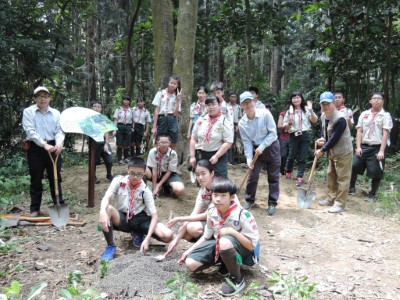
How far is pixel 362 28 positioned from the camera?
29.2 ft

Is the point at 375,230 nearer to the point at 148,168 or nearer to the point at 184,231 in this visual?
the point at 184,231

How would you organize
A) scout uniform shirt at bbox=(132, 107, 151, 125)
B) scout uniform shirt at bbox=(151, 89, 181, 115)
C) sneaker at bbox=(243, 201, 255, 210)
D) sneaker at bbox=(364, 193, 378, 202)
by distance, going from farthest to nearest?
1. scout uniform shirt at bbox=(132, 107, 151, 125)
2. scout uniform shirt at bbox=(151, 89, 181, 115)
3. sneaker at bbox=(364, 193, 378, 202)
4. sneaker at bbox=(243, 201, 255, 210)

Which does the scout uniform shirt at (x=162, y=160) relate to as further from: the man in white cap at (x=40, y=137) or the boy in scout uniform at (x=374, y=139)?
the boy in scout uniform at (x=374, y=139)

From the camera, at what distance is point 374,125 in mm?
6035

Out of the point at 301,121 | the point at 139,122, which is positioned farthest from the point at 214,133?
the point at 139,122

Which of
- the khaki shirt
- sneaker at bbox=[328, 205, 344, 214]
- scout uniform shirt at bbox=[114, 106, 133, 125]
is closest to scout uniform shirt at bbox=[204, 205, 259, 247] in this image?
the khaki shirt

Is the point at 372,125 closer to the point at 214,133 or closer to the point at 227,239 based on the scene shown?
the point at 214,133

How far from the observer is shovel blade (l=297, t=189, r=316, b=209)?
18.0 ft

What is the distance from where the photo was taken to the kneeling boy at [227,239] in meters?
3.02

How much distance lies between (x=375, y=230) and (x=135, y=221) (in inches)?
121

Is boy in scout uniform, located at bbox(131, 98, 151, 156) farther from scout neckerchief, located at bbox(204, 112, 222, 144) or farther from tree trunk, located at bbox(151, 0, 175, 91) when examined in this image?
scout neckerchief, located at bbox(204, 112, 222, 144)

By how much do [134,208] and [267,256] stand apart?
1.52 meters

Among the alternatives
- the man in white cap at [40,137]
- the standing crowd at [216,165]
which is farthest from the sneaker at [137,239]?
the man in white cap at [40,137]

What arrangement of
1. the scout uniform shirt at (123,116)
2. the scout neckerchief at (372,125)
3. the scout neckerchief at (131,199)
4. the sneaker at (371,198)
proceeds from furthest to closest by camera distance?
the scout uniform shirt at (123,116)
the sneaker at (371,198)
the scout neckerchief at (372,125)
the scout neckerchief at (131,199)
